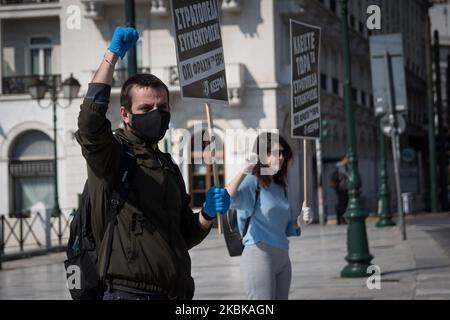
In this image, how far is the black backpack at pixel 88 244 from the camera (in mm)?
3984

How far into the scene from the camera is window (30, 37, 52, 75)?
36688 mm

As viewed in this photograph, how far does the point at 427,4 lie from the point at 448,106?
42006 mm

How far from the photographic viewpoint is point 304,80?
6199 mm

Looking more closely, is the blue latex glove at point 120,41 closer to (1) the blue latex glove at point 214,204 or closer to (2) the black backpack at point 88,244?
(2) the black backpack at point 88,244

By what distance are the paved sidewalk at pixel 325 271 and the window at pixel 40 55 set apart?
1479 centimetres

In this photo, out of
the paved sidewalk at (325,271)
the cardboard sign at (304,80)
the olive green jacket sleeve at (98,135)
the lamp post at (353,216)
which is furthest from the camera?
the lamp post at (353,216)

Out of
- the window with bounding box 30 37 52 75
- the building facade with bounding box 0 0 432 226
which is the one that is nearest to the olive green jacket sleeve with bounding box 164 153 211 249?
the building facade with bounding box 0 0 432 226

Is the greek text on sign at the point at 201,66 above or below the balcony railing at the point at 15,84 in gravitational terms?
below

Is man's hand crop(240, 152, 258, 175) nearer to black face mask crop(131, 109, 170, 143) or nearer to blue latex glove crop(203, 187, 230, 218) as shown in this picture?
blue latex glove crop(203, 187, 230, 218)

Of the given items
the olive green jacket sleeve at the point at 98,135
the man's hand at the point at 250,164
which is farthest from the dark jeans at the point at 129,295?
the man's hand at the point at 250,164

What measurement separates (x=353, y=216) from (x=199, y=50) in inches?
384

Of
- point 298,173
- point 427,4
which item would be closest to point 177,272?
point 427,4

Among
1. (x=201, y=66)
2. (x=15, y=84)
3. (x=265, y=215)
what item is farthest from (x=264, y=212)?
(x=15, y=84)

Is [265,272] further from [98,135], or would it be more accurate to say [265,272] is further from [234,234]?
[98,135]
